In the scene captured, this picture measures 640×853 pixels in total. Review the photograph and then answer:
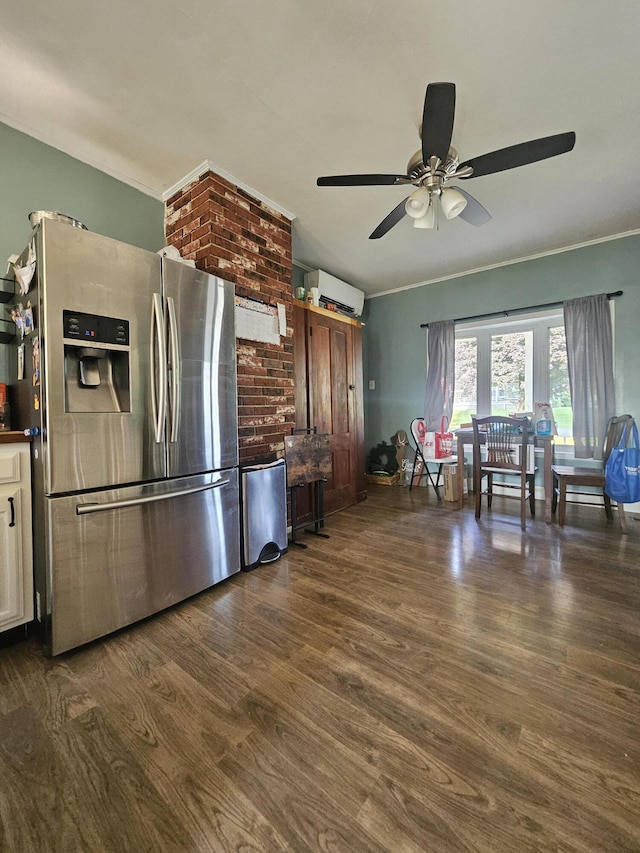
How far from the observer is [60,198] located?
6.93 ft

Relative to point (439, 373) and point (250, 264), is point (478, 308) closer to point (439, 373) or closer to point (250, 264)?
point (439, 373)

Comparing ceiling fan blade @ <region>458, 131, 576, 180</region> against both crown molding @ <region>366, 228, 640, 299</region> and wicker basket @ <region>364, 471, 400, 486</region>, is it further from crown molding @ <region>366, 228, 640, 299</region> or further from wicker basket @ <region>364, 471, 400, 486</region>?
wicker basket @ <region>364, 471, 400, 486</region>

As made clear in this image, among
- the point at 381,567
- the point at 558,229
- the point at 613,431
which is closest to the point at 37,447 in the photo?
the point at 381,567

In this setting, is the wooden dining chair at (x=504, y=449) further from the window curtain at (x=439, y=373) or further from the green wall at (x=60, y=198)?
the green wall at (x=60, y=198)

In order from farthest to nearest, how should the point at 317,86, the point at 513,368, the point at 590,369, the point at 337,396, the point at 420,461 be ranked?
the point at 420,461
the point at 513,368
the point at 337,396
the point at 590,369
the point at 317,86

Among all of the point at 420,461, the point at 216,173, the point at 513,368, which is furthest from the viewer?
the point at 420,461

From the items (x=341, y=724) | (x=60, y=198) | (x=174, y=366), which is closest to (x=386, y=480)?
(x=174, y=366)

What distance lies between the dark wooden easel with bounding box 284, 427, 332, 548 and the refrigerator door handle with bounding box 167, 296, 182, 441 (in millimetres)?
950

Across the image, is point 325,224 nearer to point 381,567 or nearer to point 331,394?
point 331,394

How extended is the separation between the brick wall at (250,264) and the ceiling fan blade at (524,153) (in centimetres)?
149

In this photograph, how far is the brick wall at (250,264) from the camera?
237 cm

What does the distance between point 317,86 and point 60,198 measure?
1683 mm

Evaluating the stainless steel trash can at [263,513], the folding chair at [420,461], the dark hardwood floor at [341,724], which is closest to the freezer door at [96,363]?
the stainless steel trash can at [263,513]

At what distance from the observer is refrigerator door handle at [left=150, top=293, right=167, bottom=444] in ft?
5.76
